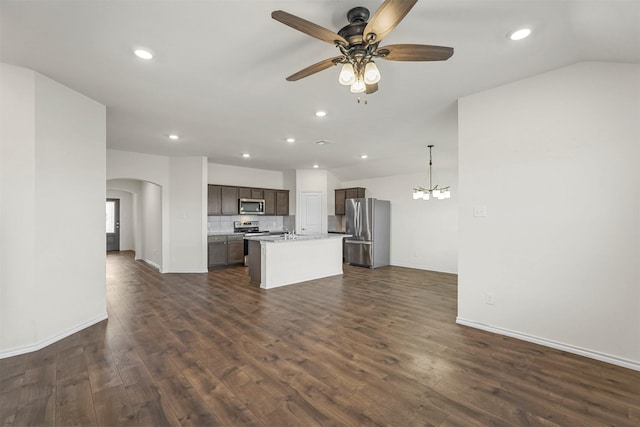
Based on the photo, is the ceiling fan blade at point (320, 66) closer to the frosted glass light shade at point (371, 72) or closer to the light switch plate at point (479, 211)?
the frosted glass light shade at point (371, 72)

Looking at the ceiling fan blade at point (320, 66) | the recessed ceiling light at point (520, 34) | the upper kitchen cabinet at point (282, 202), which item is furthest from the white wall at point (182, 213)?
the recessed ceiling light at point (520, 34)

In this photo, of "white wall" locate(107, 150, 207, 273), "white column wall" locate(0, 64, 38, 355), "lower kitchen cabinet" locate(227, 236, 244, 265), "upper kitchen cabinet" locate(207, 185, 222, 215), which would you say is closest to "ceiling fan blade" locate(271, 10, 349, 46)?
"white column wall" locate(0, 64, 38, 355)

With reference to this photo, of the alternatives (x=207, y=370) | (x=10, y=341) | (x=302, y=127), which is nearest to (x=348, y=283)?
(x=302, y=127)

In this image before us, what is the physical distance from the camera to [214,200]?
7293mm

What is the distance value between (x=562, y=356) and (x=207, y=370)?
323 cm

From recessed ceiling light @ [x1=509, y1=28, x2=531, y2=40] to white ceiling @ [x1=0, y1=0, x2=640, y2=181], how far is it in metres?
0.05

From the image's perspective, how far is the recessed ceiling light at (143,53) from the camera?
2.31 metres

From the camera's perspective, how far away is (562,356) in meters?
2.60

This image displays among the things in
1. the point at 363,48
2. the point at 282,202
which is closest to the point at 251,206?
the point at 282,202

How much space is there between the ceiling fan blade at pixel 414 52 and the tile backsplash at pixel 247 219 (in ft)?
21.9

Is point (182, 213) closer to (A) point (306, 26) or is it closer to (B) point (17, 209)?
(B) point (17, 209)

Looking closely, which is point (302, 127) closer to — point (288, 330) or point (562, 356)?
point (288, 330)

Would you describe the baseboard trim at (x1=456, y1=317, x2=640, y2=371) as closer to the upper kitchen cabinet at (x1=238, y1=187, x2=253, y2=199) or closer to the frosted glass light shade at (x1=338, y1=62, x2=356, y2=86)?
the frosted glass light shade at (x1=338, y1=62, x2=356, y2=86)

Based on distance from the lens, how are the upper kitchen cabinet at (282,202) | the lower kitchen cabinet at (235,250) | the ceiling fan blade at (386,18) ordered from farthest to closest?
1. the upper kitchen cabinet at (282,202)
2. the lower kitchen cabinet at (235,250)
3. the ceiling fan blade at (386,18)
